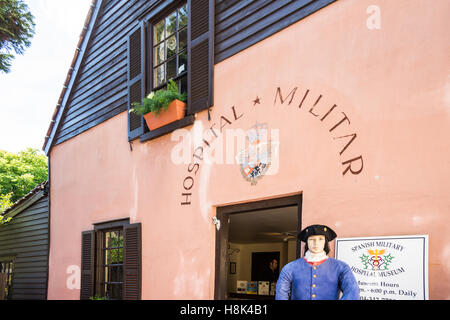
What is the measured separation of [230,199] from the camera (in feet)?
18.3

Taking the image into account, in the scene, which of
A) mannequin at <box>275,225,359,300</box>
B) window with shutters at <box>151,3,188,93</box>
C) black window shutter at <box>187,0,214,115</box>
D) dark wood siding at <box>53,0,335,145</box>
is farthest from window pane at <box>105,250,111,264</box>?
mannequin at <box>275,225,359,300</box>

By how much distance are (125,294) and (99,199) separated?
6.27 feet

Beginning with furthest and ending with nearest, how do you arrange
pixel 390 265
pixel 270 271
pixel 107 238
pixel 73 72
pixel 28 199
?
1. pixel 270 271
2. pixel 28 199
3. pixel 73 72
4. pixel 107 238
5. pixel 390 265

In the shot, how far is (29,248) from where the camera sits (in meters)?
10.8

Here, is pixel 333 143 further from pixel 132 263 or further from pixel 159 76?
pixel 132 263

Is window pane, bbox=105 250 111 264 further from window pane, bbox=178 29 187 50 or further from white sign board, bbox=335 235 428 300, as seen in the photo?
white sign board, bbox=335 235 428 300

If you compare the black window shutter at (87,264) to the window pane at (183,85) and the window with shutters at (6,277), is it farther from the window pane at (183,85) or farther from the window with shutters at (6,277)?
the window with shutters at (6,277)

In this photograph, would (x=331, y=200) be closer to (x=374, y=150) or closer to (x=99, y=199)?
(x=374, y=150)

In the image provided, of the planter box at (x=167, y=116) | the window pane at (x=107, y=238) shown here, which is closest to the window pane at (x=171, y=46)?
the planter box at (x=167, y=116)

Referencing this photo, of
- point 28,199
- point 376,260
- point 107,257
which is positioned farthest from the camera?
point 28,199

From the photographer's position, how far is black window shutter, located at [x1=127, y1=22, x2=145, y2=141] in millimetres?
7557

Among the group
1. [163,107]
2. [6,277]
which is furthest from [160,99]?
[6,277]

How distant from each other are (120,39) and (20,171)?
21103 mm

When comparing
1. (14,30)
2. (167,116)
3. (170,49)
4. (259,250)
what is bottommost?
(259,250)
